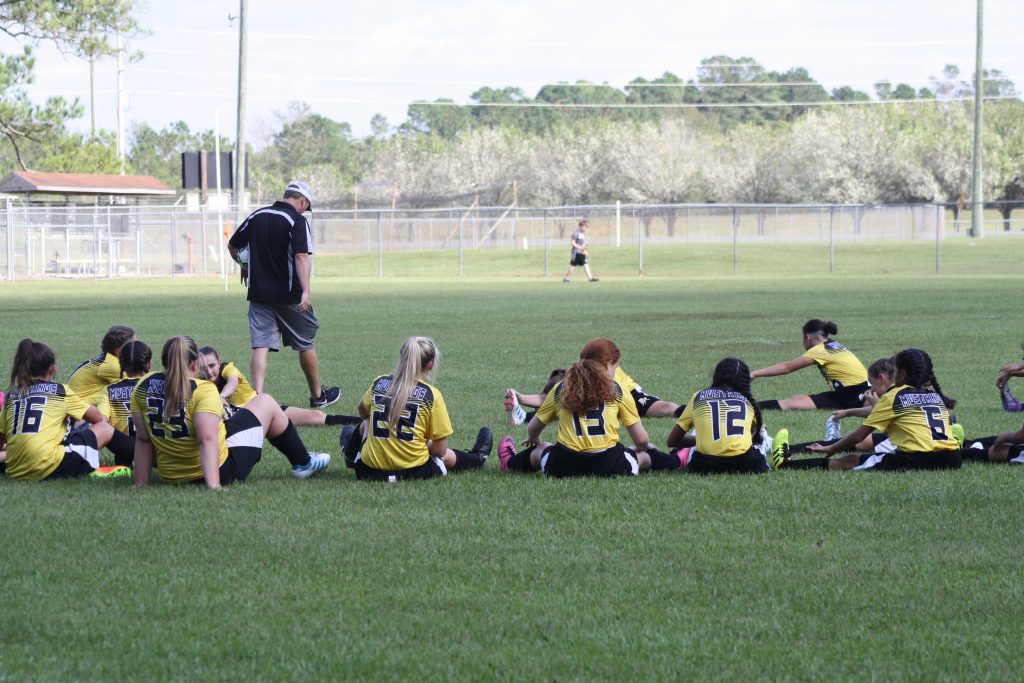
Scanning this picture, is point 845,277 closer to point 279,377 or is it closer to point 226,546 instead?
point 279,377

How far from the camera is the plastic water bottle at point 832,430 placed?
9.49 metres

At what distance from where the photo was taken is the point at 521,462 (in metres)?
8.17

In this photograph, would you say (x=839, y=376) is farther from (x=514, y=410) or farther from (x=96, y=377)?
(x=96, y=377)

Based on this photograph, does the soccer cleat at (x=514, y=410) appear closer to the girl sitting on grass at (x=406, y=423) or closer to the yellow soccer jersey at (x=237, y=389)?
the yellow soccer jersey at (x=237, y=389)


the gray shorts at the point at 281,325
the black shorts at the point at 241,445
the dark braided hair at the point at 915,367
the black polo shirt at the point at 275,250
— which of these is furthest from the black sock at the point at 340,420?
the dark braided hair at the point at 915,367

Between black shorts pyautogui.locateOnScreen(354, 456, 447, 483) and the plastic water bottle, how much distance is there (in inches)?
127

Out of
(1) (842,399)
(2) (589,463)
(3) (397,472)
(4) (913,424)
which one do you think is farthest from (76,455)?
(1) (842,399)

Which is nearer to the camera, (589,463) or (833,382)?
(589,463)

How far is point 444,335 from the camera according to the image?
18469mm

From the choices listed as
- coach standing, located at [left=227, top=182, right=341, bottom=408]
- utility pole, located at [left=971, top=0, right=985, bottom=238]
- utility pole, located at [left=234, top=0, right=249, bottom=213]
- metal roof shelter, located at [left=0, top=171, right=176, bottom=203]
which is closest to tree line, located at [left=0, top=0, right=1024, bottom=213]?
metal roof shelter, located at [left=0, top=171, right=176, bottom=203]

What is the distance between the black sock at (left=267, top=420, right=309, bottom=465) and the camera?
7.91m

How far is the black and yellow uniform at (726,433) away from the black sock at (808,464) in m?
0.31

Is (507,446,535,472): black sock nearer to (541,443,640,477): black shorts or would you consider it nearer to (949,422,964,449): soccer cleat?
(541,443,640,477): black shorts

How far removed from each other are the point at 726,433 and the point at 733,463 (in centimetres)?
20
